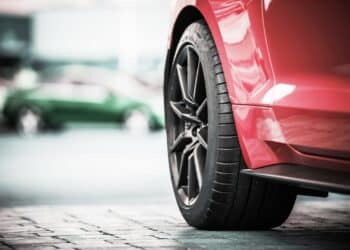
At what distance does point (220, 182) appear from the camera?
4.84 meters

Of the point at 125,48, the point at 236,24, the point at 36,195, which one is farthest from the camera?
the point at 125,48

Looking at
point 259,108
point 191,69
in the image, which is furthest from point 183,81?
point 259,108

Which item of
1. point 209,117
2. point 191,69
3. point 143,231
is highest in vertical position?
point 191,69

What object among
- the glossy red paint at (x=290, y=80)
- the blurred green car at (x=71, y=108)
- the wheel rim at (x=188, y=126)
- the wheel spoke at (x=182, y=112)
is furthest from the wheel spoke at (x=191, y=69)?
the blurred green car at (x=71, y=108)

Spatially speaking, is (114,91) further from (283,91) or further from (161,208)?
(283,91)

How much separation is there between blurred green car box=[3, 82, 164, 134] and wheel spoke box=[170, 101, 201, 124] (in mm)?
18518

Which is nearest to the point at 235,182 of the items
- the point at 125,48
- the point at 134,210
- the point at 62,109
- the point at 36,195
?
the point at 134,210

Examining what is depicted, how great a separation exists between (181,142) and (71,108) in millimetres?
18719

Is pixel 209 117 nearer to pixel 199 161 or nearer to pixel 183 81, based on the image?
pixel 199 161

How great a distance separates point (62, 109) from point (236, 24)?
64.3ft

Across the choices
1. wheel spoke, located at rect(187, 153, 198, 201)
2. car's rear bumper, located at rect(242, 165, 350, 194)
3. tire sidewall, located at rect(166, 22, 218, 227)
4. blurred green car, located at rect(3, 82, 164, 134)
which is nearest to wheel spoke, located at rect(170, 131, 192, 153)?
Result: wheel spoke, located at rect(187, 153, 198, 201)

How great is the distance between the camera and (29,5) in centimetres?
4809

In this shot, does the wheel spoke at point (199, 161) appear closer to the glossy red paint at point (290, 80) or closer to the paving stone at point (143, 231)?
the paving stone at point (143, 231)

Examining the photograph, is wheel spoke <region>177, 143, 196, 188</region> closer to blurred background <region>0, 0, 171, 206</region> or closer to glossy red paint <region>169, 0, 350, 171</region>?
glossy red paint <region>169, 0, 350, 171</region>
